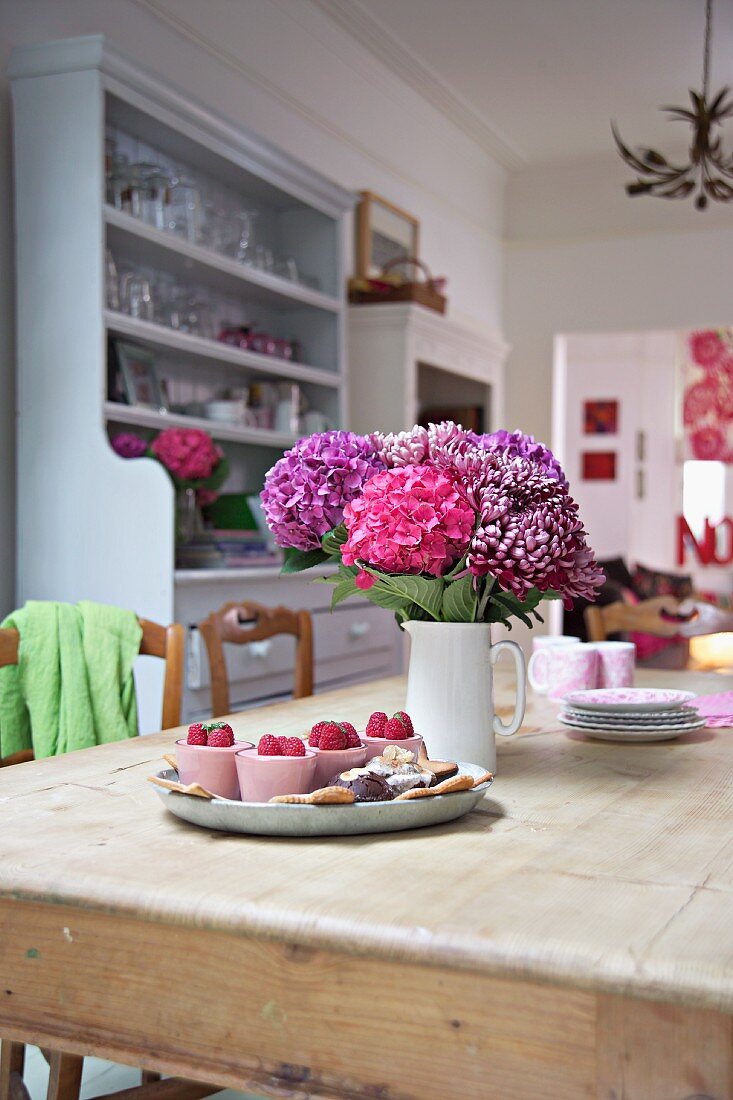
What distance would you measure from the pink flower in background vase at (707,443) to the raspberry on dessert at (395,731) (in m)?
7.97

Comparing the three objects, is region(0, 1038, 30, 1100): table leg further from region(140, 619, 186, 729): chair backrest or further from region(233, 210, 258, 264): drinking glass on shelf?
region(233, 210, 258, 264): drinking glass on shelf

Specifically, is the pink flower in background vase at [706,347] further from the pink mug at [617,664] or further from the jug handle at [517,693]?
the jug handle at [517,693]

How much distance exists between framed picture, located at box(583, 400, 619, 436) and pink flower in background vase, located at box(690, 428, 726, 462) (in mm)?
1548

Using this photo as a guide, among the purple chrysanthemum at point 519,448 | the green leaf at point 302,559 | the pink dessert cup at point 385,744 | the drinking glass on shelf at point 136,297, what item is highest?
the drinking glass on shelf at point 136,297

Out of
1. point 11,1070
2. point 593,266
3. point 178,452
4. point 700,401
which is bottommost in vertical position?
point 11,1070

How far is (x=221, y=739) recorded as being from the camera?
1055mm

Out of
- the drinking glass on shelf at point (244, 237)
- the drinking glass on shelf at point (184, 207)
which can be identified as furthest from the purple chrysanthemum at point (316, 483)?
the drinking glass on shelf at point (244, 237)

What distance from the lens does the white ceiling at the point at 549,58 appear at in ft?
14.7

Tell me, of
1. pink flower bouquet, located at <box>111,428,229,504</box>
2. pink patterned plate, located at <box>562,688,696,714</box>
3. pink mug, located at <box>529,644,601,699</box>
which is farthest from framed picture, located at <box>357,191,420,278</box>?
pink patterned plate, located at <box>562,688,696,714</box>

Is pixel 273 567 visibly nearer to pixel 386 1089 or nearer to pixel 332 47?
pixel 332 47

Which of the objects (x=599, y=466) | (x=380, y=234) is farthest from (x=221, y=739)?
(x=599, y=466)

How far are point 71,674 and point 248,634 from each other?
0.38 metres

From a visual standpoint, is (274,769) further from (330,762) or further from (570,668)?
(570,668)

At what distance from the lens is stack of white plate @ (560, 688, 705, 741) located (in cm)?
152
